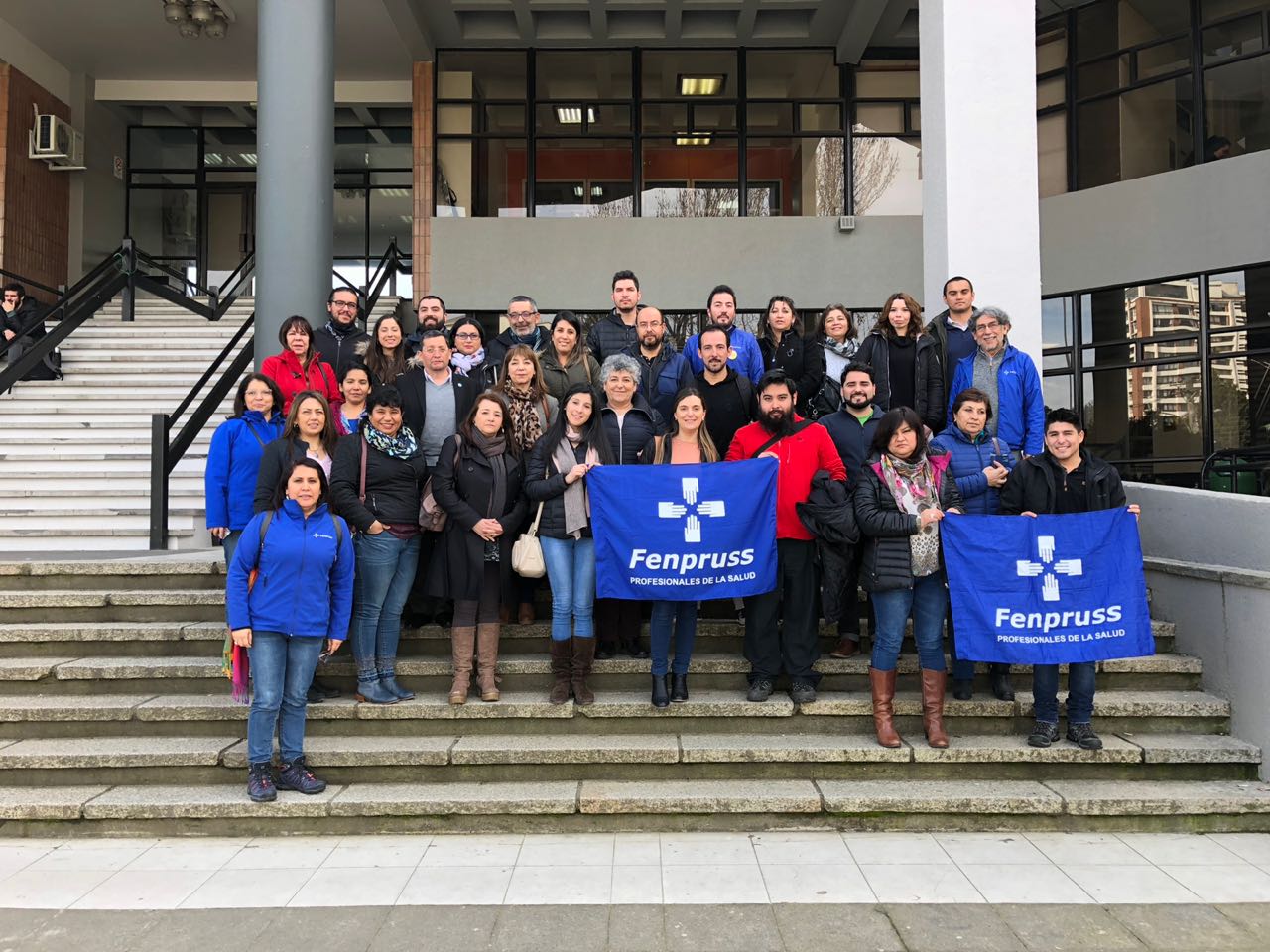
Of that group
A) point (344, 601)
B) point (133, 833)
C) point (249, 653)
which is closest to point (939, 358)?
point (344, 601)

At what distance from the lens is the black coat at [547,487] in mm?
5470

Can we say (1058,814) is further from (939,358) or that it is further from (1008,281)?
(1008,281)

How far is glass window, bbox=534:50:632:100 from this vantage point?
15812mm

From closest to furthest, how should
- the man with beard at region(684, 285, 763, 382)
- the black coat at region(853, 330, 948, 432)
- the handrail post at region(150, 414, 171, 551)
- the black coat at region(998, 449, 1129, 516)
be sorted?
the black coat at region(998, 449, 1129, 516), the black coat at region(853, 330, 948, 432), the man with beard at region(684, 285, 763, 382), the handrail post at region(150, 414, 171, 551)

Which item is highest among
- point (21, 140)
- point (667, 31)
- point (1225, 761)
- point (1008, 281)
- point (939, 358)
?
point (667, 31)

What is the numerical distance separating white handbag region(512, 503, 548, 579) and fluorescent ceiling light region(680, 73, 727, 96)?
42.2 ft

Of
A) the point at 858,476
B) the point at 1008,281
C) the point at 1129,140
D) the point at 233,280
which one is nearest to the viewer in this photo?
the point at 858,476

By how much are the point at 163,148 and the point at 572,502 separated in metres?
18.0

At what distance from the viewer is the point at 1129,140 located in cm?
1436

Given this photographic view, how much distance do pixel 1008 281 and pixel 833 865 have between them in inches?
212

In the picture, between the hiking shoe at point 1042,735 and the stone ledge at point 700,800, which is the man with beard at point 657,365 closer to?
the stone ledge at point 700,800

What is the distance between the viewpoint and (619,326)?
6895 mm

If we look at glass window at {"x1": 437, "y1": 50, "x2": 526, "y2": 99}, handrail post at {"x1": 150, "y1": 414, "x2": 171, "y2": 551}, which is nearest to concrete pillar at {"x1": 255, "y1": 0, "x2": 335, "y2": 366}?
handrail post at {"x1": 150, "y1": 414, "x2": 171, "y2": 551}

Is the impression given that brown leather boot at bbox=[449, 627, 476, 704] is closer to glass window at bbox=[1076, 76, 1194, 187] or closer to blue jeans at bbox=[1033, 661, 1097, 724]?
blue jeans at bbox=[1033, 661, 1097, 724]
